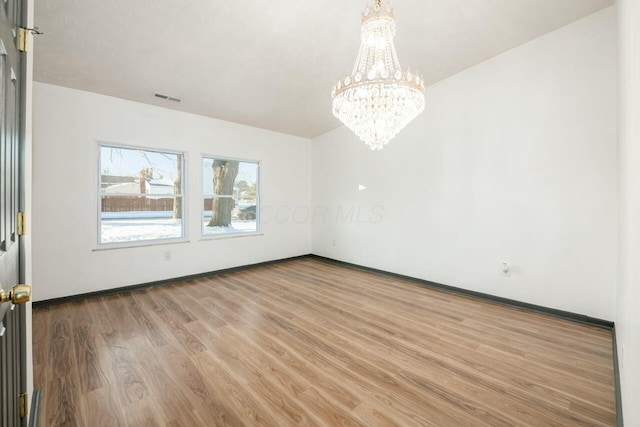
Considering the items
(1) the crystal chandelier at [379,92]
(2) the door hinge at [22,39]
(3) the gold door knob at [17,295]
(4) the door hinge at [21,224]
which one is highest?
(1) the crystal chandelier at [379,92]

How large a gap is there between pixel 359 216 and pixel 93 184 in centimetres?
404

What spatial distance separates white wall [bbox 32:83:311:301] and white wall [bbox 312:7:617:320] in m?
2.83

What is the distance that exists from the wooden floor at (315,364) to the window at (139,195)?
97 centimetres

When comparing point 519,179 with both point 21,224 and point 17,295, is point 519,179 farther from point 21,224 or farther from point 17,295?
point 21,224

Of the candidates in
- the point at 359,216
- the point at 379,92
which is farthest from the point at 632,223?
the point at 359,216

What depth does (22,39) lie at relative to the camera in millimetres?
1184

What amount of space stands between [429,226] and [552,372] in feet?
7.44

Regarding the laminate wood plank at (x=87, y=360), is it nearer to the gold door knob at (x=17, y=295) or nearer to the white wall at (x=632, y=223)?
the gold door knob at (x=17, y=295)

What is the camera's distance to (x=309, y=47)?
125 inches

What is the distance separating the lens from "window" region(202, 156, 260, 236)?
4766mm

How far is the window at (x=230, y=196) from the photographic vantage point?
4766mm

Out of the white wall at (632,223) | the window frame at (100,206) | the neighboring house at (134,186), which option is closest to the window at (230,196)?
the window frame at (100,206)

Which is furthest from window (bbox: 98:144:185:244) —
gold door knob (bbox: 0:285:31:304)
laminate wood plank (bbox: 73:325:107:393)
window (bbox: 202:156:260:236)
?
gold door knob (bbox: 0:285:31:304)

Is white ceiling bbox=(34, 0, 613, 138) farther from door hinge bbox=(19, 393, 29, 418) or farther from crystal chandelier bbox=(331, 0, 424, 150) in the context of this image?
door hinge bbox=(19, 393, 29, 418)
